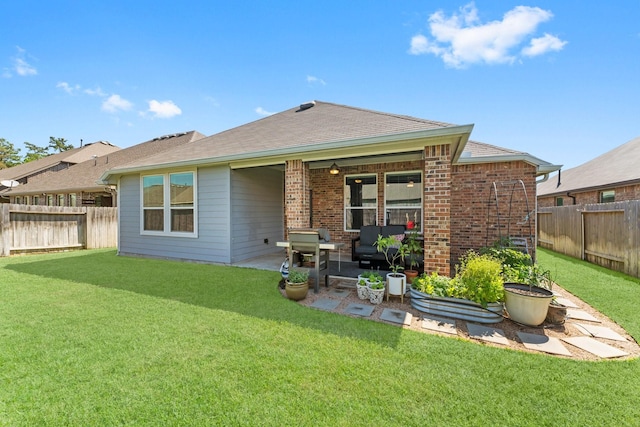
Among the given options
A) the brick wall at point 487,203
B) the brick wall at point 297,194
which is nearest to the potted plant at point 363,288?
the brick wall at point 297,194

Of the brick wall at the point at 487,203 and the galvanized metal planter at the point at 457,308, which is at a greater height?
the brick wall at the point at 487,203

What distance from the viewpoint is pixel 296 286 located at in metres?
4.33

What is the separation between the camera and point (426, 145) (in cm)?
464

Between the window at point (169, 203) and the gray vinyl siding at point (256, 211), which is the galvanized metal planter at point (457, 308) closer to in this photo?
the gray vinyl siding at point (256, 211)

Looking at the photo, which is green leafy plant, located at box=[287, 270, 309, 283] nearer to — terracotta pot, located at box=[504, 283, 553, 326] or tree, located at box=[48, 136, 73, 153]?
terracotta pot, located at box=[504, 283, 553, 326]

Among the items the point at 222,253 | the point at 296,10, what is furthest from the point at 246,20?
the point at 222,253

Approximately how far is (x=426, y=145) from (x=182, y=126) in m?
16.6

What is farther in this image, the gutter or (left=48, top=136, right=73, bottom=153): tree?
(left=48, top=136, right=73, bottom=153): tree

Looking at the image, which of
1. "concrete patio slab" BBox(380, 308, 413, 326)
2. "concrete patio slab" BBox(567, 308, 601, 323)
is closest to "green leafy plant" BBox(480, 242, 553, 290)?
"concrete patio slab" BBox(567, 308, 601, 323)

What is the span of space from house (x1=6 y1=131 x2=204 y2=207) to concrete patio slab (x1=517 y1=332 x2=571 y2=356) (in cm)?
1585

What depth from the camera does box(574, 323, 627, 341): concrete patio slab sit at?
10.4 ft

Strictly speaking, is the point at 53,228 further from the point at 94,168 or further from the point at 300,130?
the point at 300,130

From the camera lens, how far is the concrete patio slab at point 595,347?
280cm

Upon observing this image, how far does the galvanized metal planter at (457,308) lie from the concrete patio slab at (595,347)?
732mm
